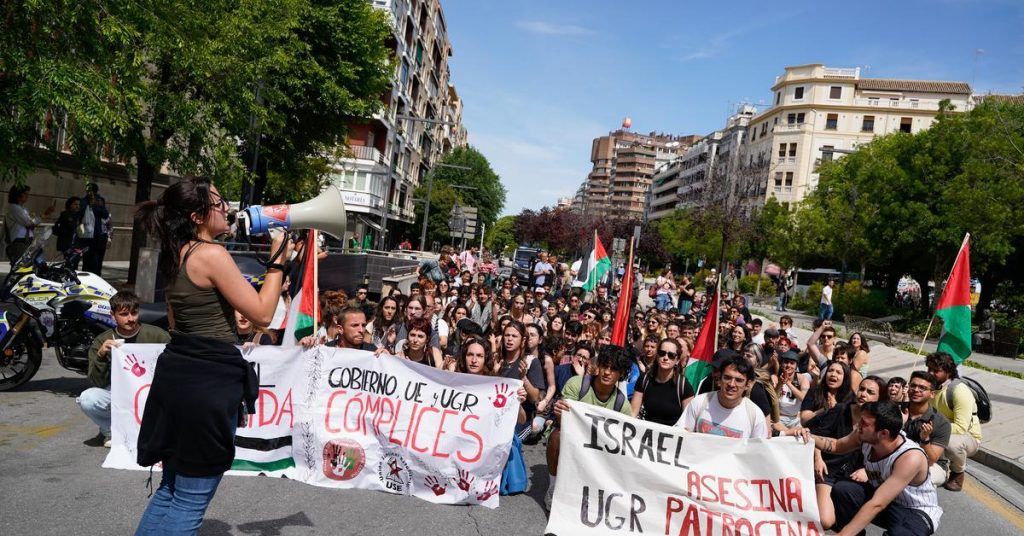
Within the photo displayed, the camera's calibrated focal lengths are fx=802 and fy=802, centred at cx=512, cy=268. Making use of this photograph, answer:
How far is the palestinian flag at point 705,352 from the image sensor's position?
7293 millimetres

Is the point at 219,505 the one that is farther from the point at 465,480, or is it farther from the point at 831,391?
the point at 831,391

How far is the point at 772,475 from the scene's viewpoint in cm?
516

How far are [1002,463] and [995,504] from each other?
7.04ft

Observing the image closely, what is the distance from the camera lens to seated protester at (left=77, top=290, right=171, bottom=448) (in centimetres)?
602

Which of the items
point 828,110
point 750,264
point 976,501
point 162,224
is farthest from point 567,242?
point 162,224

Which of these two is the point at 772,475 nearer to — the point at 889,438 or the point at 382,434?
the point at 889,438

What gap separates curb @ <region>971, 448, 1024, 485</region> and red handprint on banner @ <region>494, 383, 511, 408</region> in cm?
653

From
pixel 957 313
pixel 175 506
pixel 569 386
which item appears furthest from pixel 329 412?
pixel 957 313

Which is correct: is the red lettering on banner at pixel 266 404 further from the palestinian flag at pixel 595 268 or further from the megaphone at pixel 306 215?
the palestinian flag at pixel 595 268

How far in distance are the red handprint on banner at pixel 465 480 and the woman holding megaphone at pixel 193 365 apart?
9.63 ft

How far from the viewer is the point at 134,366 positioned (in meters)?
5.96

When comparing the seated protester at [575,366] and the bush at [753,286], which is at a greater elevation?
the bush at [753,286]

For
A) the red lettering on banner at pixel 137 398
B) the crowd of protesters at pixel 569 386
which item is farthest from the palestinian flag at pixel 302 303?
the red lettering on banner at pixel 137 398

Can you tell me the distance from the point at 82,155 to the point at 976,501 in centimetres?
1357
